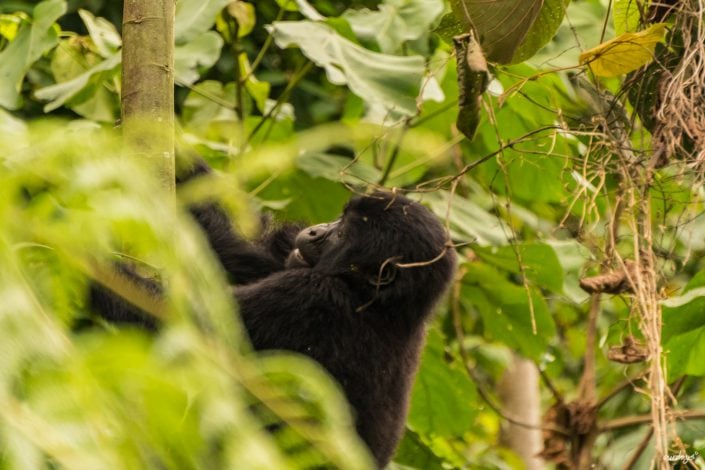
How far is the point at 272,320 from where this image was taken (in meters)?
3.47

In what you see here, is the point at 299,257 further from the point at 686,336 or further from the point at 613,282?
the point at 686,336

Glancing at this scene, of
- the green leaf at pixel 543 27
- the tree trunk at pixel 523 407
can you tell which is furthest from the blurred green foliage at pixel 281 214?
the tree trunk at pixel 523 407

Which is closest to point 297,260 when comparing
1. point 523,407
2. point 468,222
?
point 468,222

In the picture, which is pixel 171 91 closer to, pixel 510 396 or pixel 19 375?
pixel 19 375

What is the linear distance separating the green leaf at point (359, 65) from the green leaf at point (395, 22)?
0.73 feet

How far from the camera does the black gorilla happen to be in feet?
11.3

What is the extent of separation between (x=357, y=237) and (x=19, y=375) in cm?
290

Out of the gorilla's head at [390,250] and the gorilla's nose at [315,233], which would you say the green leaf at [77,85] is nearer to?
the gorilla's nose at [315,233]

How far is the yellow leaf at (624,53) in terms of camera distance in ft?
9.43

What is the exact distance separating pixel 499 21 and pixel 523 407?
3418 millimetres

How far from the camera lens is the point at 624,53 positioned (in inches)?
115

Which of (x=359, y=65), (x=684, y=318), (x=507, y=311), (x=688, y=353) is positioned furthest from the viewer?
(x=507, y=311)

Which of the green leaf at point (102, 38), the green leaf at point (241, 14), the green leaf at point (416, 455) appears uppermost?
the green leaf at point (241, 14)

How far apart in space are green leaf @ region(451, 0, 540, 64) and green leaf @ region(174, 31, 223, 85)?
5.62ft
